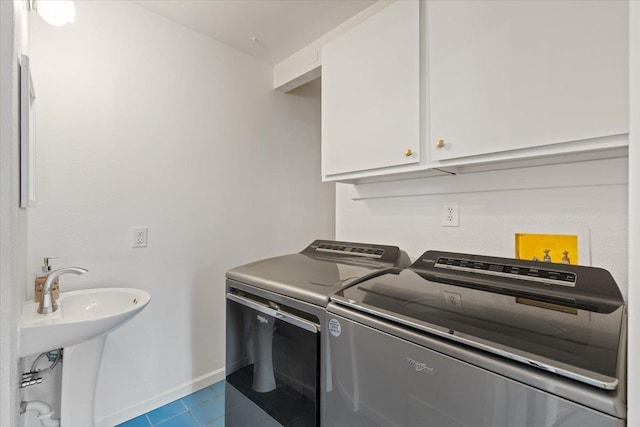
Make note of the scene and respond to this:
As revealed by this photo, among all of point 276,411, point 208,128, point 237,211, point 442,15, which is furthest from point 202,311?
point 442,15

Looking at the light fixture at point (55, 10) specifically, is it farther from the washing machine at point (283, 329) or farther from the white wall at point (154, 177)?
the washing machine at point (283, 329)

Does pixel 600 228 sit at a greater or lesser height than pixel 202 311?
greater

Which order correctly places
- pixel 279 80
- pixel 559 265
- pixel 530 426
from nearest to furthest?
pixel 530 426
pixel 559 265
pixel 279 80

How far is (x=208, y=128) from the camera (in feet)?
6.97

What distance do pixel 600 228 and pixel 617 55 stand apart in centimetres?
56

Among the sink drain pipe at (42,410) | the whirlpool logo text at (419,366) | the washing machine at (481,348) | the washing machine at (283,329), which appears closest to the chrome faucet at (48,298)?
the sink drain pipe at (42,410)

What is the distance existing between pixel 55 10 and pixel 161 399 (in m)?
2.16

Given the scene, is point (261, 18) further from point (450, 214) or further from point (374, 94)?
point (450, 214)

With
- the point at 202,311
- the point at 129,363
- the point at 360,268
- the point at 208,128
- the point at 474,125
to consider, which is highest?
the point at 208,128

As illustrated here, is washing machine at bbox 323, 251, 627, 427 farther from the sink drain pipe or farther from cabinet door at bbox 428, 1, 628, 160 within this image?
the sink drain pipe

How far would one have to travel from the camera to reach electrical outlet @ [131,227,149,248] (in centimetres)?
180

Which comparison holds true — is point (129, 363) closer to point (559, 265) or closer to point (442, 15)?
point (559, 265)

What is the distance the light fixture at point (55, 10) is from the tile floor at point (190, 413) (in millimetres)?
2132

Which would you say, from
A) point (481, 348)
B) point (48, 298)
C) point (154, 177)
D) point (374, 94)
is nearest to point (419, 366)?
point (481, 348)
